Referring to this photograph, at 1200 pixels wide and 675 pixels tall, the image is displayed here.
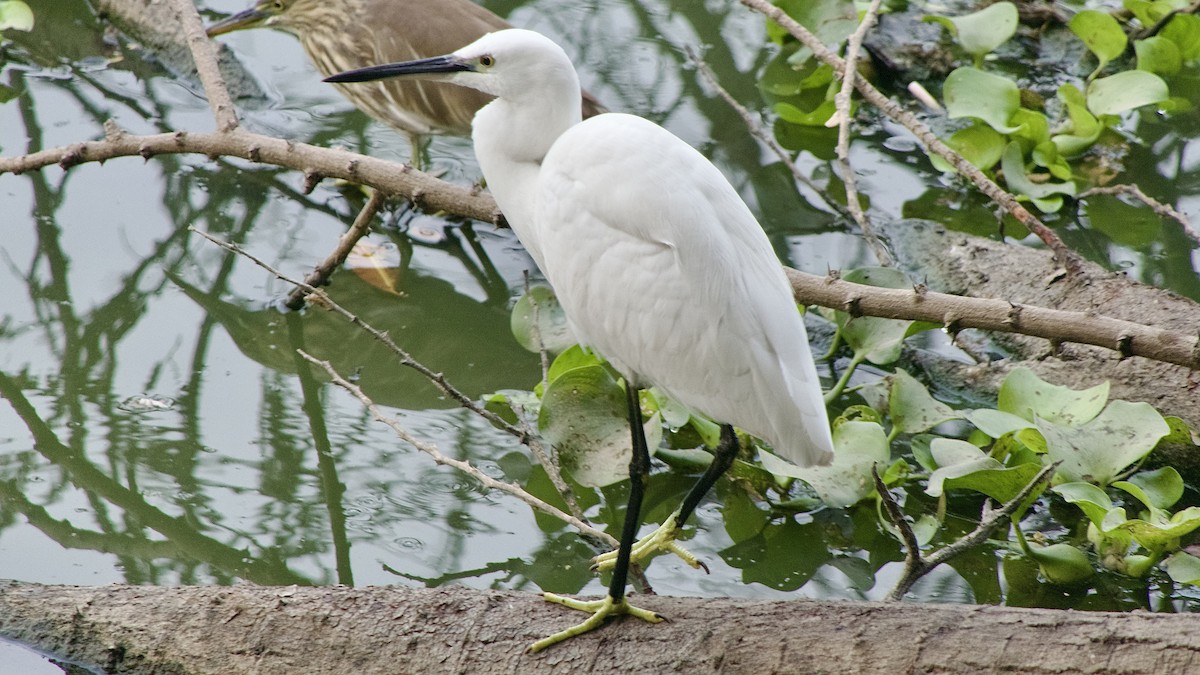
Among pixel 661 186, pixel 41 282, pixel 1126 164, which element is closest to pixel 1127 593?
pixel 661 186


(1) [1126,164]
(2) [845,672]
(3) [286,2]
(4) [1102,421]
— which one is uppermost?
(3) [286,2]

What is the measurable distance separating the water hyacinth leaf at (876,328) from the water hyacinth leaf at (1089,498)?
60 cm

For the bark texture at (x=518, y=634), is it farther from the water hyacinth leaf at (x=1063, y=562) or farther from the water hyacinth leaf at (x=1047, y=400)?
the water hyacinth leaf at (x=1047, y=400)

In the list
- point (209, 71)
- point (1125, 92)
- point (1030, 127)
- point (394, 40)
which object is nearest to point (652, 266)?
point (209, 71)

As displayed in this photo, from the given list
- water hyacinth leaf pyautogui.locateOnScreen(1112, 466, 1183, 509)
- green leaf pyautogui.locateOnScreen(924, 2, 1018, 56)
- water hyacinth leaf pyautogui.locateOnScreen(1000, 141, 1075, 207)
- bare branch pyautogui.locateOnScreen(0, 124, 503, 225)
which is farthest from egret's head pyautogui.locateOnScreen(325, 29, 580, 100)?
green leaf pyautogui.locateOnScreen(924, 2, 1018, 56)

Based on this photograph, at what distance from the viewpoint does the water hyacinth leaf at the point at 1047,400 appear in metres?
2.78

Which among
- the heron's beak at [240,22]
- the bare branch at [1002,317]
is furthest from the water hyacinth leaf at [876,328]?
the heron's beak at [240,22]

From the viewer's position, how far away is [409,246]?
3957mm

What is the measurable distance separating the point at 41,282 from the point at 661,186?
2349 millimetres

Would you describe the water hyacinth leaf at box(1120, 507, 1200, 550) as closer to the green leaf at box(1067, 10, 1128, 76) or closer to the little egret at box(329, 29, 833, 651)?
the little egret at box(329, 29, 833, 651)

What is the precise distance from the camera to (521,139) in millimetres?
2271

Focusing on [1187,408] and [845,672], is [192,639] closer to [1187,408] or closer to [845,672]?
[845,672]

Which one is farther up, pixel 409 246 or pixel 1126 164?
pixel 409 246

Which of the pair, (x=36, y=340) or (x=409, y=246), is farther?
(x=409, y=246)
